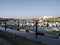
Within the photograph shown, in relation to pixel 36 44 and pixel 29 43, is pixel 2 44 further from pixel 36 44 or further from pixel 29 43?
pixel 36 44

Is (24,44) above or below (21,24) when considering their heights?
below

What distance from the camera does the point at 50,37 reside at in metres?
3.52

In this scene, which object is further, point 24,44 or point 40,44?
point 24,44

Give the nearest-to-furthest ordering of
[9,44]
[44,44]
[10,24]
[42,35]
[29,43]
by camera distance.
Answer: [44,44] < [29,43] < [9,44] < [42,35] < [10,24]

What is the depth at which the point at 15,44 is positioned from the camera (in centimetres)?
303

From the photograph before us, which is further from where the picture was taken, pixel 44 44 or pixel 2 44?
pixel 2 44

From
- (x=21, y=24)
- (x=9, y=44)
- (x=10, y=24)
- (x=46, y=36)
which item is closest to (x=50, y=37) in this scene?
(x=46, y=36)

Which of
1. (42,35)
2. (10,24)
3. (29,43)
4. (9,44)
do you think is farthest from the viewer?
(10,24)

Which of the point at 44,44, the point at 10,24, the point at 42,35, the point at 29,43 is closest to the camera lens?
the point at 44,44

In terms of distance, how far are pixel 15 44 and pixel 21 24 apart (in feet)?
10.5

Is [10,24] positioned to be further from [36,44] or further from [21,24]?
[36,44]

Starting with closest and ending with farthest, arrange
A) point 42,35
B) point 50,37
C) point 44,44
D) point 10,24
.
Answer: point 44,44 → point 50,37 → point 42,35 → point 10,24

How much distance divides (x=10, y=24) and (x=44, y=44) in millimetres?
4766

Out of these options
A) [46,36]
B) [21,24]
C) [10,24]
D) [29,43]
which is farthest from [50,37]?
[10,24]
